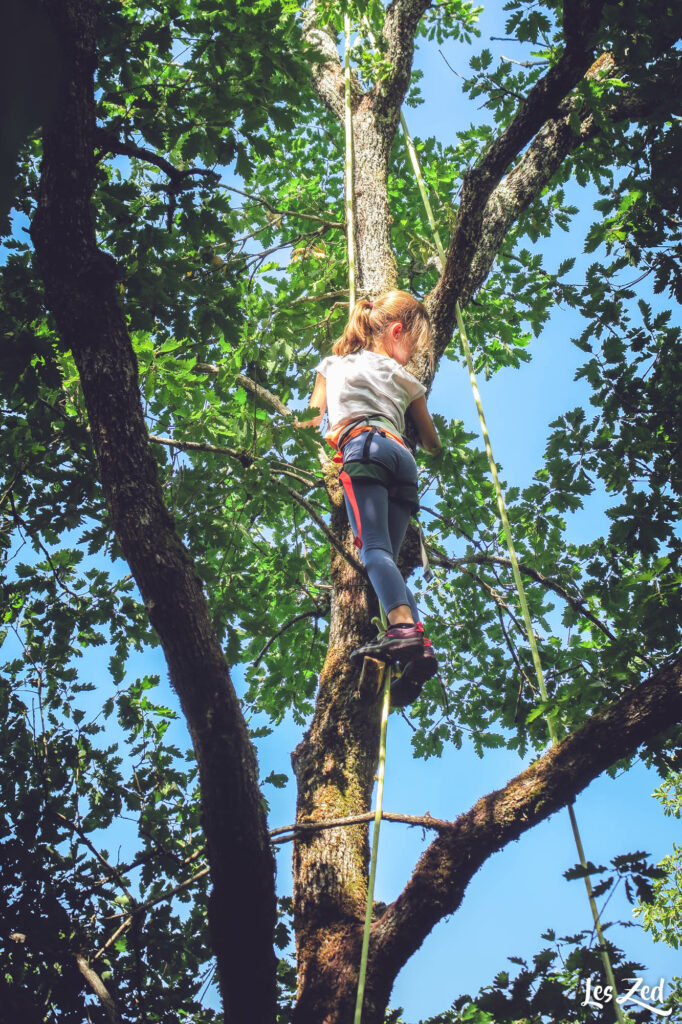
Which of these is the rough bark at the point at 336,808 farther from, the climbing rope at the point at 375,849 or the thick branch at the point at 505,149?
the thick branch at the point at 505,149

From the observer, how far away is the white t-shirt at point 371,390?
3.34 metres

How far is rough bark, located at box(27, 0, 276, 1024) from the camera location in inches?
→ 76.3

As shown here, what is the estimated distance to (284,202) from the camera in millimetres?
7027

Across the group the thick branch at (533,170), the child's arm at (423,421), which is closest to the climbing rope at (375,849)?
the child's arm at (423,421)

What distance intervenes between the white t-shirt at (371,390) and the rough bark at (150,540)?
1282 mm

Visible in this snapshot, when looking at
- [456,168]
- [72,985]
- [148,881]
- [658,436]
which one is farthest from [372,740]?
[456,168]

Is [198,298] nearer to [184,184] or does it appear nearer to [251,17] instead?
[184,184]

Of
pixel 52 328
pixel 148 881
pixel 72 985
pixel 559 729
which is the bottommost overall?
pixel 72 985

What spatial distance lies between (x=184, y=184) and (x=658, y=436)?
2406 mm

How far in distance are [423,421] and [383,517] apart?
0.77 meters

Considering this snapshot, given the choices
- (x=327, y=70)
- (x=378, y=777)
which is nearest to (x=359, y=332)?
(x=378, y=777)

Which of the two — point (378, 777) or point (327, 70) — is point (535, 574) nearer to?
point (378, 777)

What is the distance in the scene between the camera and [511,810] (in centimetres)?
209

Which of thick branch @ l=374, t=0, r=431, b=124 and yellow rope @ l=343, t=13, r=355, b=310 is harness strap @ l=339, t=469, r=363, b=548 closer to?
yellow rope @ l=343, t=13, r=355, b=310
